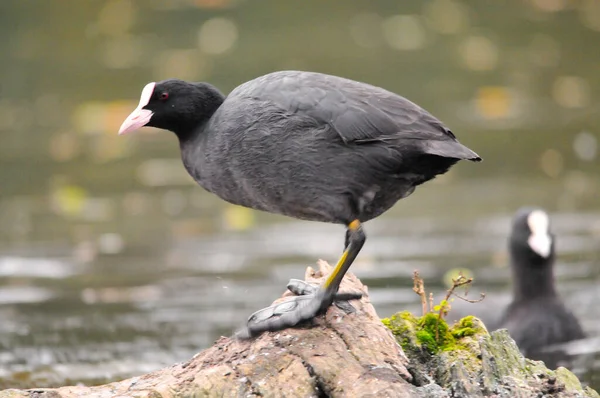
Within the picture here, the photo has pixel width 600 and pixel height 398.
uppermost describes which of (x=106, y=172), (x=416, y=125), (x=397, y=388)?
(x=416, y=125)

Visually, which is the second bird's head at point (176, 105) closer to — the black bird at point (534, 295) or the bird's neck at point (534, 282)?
the black bird at point (534, 295)

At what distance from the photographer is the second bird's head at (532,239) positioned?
779 centimetres

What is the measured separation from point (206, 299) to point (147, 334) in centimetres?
88

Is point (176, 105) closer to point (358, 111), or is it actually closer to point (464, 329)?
point (358, 111)

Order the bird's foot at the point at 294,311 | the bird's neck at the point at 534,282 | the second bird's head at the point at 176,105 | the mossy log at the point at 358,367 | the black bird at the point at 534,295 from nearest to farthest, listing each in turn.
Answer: the mossy log at the point at 358,367 < the bird's foot at the point at 294,311 < the second bird's head at the point at 176,105 < the black bird at the point at 534,295 < the bird's neck at the point at 534,282

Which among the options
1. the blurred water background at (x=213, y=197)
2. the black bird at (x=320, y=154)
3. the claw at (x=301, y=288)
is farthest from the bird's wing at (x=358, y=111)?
the blurred water background at (x=213, y=197)

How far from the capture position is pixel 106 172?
462 inches

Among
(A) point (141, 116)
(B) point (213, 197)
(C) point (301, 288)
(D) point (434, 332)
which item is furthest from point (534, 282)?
(B) point (213, 197)

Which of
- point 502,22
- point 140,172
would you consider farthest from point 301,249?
point 502,22

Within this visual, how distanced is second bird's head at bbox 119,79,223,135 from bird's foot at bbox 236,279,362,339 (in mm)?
856

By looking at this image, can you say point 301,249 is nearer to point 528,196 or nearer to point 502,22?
point 528,196

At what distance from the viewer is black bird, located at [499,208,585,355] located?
7.34 meters

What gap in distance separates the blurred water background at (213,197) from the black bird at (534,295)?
0.19m

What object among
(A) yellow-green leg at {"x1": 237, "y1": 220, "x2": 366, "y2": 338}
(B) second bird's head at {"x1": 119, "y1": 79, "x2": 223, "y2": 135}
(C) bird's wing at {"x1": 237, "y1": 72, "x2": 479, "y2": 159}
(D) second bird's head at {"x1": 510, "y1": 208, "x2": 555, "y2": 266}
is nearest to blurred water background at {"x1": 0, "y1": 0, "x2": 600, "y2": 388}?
(D) second bird's head at {"x1": 510, "y1": 208, "x2": 555, "y2": 266}
